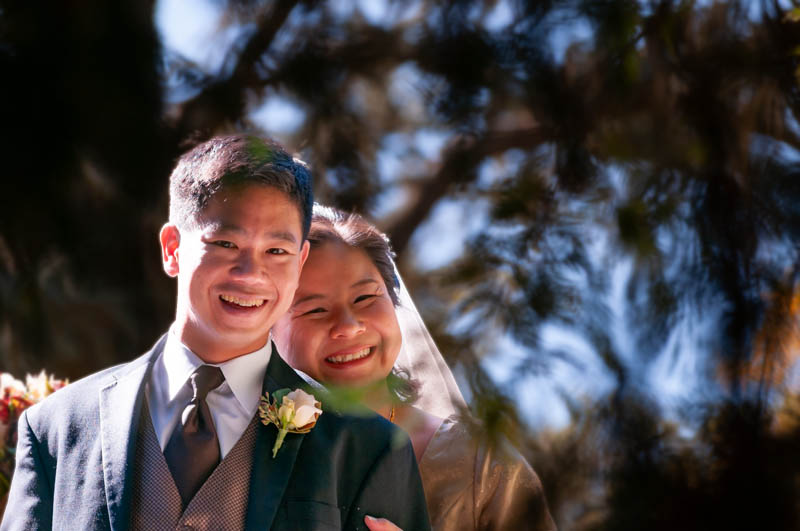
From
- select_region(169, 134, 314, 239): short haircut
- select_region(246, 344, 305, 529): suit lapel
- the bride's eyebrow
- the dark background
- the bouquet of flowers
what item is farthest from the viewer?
the bride's eyebrow

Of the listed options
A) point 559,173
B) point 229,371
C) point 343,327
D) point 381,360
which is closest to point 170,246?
point 229,371

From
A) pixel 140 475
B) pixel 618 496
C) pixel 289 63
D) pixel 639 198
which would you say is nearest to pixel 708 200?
pixel 639 198

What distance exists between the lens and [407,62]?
53.3 inches

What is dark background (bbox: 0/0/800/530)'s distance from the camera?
1.22 m

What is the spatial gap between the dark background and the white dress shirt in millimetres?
537

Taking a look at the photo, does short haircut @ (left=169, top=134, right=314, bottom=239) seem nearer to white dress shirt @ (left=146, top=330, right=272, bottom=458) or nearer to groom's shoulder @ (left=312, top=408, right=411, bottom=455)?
white dress shirt @ (left=146, top=330, right=272, bottom=458)

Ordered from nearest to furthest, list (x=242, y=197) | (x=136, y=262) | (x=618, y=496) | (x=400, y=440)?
(x=618, y=496) → (x=136, y=262) → (x=242, y=197) → (x=400, y=440)

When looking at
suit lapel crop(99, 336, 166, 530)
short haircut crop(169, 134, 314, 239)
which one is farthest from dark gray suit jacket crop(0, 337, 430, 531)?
short haircut crop(169, 134, 314, 239)

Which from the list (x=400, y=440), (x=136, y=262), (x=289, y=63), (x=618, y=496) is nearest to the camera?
(x=618, y=496)

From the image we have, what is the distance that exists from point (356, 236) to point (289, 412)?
0.53 metres

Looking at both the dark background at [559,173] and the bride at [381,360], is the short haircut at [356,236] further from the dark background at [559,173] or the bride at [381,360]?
the dark background at [559,173]

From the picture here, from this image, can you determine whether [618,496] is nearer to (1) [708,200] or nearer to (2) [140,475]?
(1) [708,200]

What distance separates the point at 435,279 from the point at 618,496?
471mm

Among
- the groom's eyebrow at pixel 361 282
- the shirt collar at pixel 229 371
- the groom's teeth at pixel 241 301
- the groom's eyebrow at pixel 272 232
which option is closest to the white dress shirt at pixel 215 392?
the shirt collar at pixel 229 371
